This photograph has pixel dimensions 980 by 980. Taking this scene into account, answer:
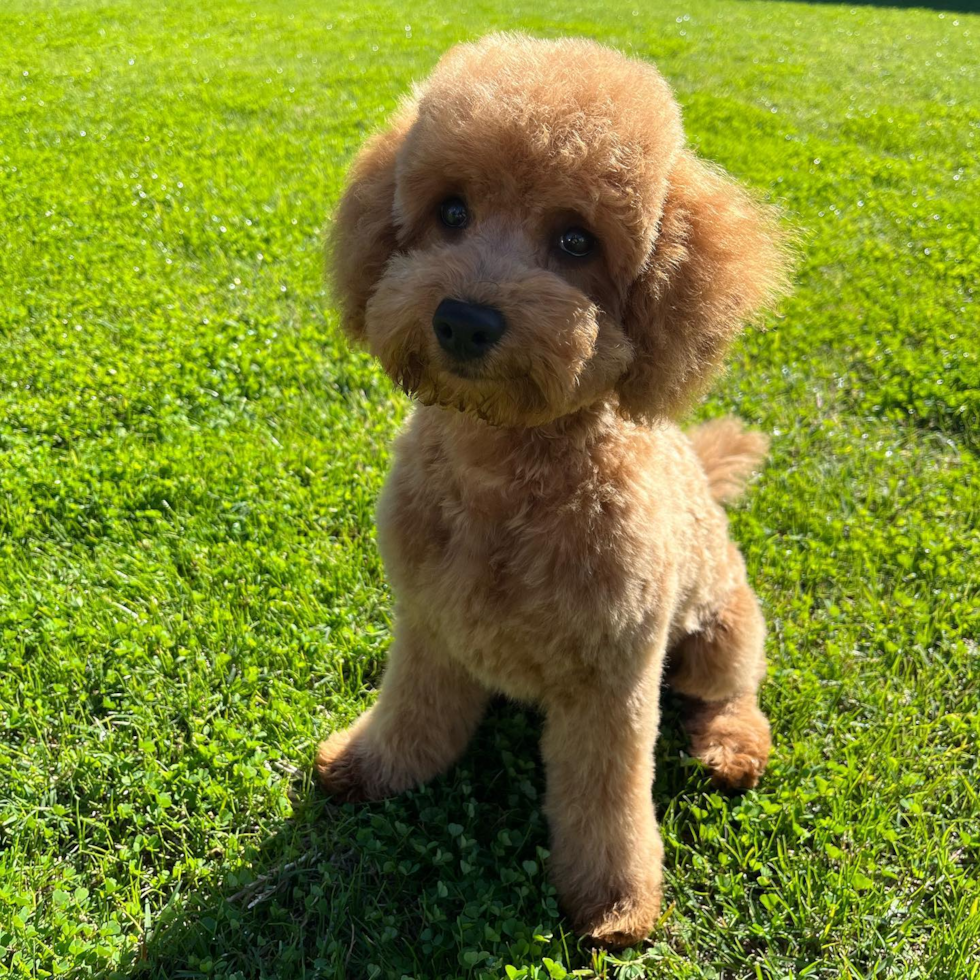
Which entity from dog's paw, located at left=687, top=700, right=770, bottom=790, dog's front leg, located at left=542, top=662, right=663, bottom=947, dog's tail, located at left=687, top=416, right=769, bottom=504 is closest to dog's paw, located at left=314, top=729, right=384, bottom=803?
dog's front leg, located at left=542, top=662, right=663, bottom=947

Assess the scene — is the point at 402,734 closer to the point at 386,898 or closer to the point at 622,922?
the point at 386,898

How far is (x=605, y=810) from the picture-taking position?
2.36 m

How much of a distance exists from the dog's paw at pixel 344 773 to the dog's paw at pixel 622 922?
785mm

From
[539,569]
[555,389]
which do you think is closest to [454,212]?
[555,389]

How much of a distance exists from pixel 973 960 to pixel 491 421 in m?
2.07

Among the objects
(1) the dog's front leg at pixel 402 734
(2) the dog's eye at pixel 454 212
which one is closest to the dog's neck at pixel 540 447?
(2) the dog's eye at pixel 454 212

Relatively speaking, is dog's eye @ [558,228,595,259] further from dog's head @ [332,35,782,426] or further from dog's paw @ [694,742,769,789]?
dog's paw @ [694,742,769,789]

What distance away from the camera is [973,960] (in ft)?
7.48

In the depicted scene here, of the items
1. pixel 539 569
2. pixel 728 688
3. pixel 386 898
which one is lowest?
pixel 386 898

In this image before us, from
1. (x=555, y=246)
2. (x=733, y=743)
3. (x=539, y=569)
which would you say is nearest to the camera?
(x=555, y=246)

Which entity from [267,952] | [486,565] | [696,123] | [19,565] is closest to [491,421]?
[486,565]

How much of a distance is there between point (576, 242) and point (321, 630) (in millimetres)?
1865

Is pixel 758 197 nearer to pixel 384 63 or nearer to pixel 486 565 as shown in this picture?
pixel 486 565

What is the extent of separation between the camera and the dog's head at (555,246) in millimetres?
1760
